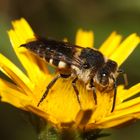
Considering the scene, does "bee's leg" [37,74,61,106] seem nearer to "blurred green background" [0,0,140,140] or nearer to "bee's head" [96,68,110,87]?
"bee's head" [96,68,110,87]

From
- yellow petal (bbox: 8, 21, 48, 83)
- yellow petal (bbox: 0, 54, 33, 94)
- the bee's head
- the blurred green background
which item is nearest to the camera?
Answer: yellow petal (bbox: 0, 54, 33, 94)

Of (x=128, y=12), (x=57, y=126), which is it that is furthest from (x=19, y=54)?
(x=128, y=12)

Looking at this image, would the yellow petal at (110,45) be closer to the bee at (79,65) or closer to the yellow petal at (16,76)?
the bee at (79,65)

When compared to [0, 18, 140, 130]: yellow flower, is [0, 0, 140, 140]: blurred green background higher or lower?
higher

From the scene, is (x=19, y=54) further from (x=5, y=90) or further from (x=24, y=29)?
(x=5, y=90)

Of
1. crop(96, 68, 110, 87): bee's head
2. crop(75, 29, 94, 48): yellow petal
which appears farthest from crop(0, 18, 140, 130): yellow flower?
crop(75, 29, 94, 48): yellow petal

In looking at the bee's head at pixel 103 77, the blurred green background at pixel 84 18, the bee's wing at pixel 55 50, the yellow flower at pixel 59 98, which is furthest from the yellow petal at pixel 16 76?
the blurred green background at pixel 84 18

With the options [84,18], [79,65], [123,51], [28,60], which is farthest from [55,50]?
[84,18]
